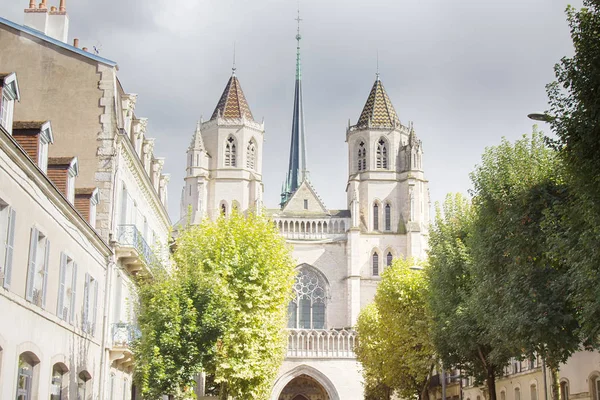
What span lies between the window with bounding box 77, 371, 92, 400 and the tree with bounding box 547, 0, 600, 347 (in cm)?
1285

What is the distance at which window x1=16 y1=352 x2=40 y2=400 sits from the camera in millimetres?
17516

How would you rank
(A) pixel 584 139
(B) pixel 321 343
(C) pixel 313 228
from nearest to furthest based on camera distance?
1. (A) pixel 584 139
2. (B) pixel 321 343
3. (C) pixel 313 228

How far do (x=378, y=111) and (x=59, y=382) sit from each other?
55.8m

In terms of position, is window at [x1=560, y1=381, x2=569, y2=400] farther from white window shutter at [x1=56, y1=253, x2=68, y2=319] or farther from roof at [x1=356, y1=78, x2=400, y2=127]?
roof at [x1=356, y1=78, x2=400, y2=127]

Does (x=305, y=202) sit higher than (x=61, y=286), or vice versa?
(x=305, y=202)

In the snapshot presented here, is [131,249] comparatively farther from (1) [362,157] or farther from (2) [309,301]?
(1) [362,157]

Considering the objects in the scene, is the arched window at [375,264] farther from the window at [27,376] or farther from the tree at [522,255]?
the window at [27,376]

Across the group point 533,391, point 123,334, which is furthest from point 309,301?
point 123,334

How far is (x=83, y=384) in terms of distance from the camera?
931 inches

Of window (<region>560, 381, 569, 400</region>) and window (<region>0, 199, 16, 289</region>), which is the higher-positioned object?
window (<region>0, 199, 16, 289</region>)

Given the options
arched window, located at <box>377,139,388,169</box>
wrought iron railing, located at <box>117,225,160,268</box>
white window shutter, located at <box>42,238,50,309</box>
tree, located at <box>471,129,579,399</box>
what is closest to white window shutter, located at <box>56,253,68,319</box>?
white window shutter, located at <box>42,238,50,309</box>

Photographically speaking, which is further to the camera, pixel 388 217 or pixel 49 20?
pixel 388 217

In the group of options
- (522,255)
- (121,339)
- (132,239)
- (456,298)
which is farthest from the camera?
(456,298)

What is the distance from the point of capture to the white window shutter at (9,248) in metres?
16.0
